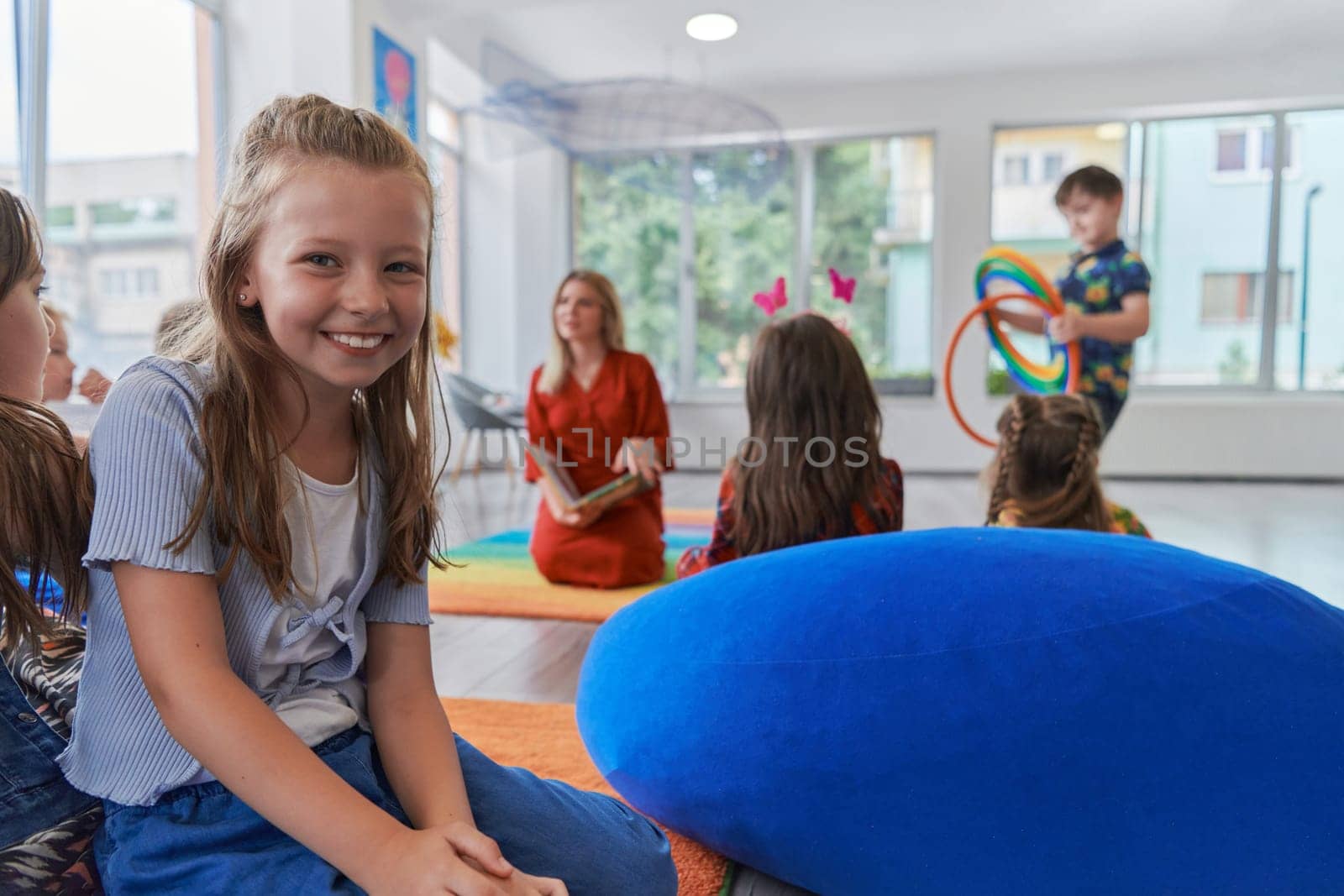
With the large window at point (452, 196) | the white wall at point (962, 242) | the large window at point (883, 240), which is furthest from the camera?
the large window at point (883, 240)

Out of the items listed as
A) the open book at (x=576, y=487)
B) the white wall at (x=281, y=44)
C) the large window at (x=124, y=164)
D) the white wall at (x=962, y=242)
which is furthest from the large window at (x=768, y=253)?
the open book at (x=576, y=487)

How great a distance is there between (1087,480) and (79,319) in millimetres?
3924

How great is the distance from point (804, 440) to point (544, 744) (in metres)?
0.72

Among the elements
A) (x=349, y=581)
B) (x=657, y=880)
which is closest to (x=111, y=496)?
(x=349, y=581)

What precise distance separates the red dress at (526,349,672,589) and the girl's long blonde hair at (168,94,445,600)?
2.29 meters

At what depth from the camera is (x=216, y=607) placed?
0.85 meters

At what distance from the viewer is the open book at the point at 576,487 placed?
10.6ft

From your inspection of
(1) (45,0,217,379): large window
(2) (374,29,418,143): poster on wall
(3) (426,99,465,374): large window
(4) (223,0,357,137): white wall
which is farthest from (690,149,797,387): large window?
(1) (45,0,217,379): large window

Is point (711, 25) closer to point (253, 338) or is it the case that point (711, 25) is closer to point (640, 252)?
point (640, 252)

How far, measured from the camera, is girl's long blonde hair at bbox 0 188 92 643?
0.86 m

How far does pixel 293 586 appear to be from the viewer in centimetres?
92

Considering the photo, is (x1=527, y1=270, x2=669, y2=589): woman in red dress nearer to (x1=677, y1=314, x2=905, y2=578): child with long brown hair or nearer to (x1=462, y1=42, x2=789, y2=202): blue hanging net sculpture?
(x1=677, y1=314, x2=905, y2=578): child with long brown hair

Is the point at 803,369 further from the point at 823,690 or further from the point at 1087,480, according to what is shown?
the point at 823,690

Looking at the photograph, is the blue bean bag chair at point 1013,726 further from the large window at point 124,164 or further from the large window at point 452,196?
the large window at point 452,196
